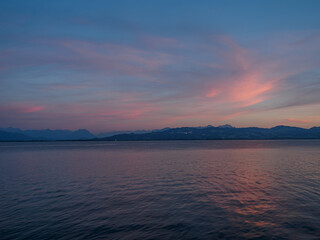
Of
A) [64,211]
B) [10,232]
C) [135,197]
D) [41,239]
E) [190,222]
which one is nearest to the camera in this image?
[41,239]

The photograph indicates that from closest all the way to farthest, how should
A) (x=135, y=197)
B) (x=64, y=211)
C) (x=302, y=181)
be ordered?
(x=64, y=211) < (x=135, y=197) < (x=302, y=181)

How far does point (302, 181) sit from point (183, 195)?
21.0 m

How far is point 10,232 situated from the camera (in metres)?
16.8

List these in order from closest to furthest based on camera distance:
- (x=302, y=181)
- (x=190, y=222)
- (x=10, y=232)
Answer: (x=10, y=232) → (x=190, y=222) → (x=302, y=181)

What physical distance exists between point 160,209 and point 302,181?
84.5ft

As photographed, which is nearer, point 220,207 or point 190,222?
point 190,222

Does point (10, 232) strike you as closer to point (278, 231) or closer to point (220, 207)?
point (220, 207)

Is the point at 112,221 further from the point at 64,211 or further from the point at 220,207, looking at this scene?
the point at 220,207

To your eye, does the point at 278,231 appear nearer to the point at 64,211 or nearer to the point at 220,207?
the point at 220,207

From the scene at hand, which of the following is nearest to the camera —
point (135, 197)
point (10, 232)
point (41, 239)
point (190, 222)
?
point (41, 239)

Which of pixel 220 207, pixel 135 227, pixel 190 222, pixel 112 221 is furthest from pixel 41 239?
pixel 220 207

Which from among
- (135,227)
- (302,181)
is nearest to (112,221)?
(135,227)

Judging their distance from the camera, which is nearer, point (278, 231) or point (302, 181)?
point (278, 231)

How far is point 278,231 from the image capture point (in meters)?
16.6
